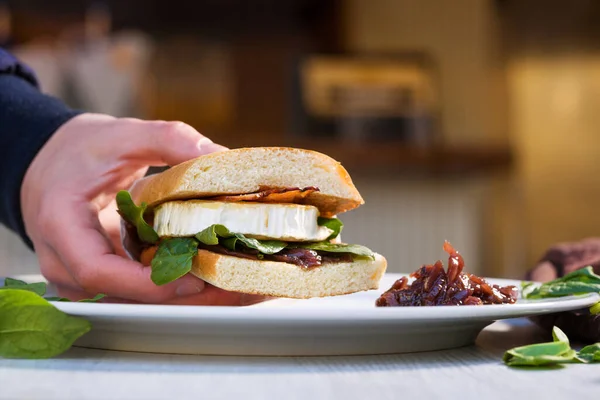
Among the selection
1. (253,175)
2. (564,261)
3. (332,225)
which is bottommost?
(564,261)

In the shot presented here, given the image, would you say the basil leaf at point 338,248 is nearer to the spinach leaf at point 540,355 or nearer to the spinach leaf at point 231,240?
the spinach leaf at point 231,240

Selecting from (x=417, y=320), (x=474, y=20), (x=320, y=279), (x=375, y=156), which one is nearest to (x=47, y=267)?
(x=320, y=279)

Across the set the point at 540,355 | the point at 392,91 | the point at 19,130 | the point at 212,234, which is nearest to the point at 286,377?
the point at 540,355

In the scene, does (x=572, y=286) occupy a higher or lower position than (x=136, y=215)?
lower

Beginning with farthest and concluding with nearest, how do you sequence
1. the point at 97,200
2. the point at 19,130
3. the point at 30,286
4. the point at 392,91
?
the point at 392,91, the point at 19,130, the point at 97,200, the point at 30,286

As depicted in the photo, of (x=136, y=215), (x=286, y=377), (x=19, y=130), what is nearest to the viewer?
(x=286, y=377)

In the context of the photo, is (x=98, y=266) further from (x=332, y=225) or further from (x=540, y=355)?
(x=540, y=355)
